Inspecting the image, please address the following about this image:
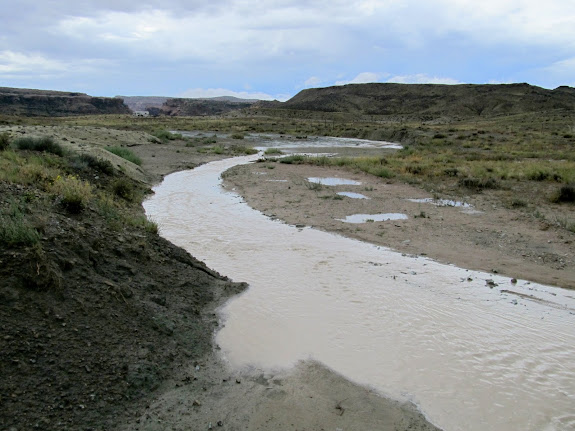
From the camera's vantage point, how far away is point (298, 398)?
189 inches

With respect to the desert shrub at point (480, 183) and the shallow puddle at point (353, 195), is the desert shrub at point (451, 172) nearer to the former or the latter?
the desert shrub at point (480, 183)

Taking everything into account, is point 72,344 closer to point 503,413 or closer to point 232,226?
point 503,413

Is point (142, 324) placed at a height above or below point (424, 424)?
above

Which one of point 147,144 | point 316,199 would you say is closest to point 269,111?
point 147,144

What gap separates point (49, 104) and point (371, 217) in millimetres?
135598

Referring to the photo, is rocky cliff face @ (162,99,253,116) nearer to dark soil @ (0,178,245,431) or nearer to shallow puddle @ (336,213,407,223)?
shallow puddle @ (336,213,407,223)

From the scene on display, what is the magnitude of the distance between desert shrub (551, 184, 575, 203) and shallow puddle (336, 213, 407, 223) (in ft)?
18.9

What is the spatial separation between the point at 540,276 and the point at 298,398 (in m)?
6.29

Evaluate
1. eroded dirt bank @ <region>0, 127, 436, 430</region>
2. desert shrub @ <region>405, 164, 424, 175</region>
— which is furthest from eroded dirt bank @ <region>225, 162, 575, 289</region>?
eroded dirt bank @ <region>0, 127, 436, 430</region>

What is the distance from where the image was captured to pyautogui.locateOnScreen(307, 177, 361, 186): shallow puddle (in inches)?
783

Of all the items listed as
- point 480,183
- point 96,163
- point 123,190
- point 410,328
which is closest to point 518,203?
point 480,183

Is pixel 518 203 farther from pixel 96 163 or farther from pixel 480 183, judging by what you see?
pixel 96 163

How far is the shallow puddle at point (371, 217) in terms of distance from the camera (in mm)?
13320

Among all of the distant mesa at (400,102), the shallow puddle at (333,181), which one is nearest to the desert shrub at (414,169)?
the shallow puddle at (333,181)
